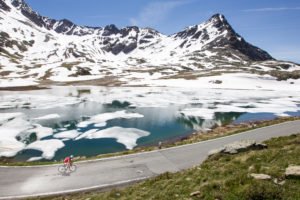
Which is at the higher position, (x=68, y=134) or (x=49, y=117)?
(x=49, y=117)

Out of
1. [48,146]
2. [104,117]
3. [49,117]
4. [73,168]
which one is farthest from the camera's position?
[104,117]

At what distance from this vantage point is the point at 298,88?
294ft

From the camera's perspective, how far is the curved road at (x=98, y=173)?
13672 millimetres

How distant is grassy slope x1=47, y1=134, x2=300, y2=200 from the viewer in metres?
7.27

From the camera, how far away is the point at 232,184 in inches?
342

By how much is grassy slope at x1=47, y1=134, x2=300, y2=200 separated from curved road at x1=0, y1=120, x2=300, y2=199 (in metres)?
2.01

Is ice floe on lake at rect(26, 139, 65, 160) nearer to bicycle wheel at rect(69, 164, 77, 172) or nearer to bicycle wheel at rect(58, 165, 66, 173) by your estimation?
bicycle wheel at rect(58, 165, 66, 173)

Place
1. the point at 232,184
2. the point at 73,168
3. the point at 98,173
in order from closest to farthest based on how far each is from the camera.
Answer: the point at 232,184, the point at 98,173, the point at 73,168

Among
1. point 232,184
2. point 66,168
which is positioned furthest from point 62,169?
point 232,184

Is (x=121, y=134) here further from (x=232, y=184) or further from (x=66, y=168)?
(x=232, y=184)

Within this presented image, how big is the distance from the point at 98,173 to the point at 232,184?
11.3 m

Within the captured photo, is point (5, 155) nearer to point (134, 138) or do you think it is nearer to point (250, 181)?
point (134, 138)

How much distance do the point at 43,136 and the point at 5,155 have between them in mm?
6386

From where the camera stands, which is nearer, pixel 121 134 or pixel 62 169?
pixel 62 169
